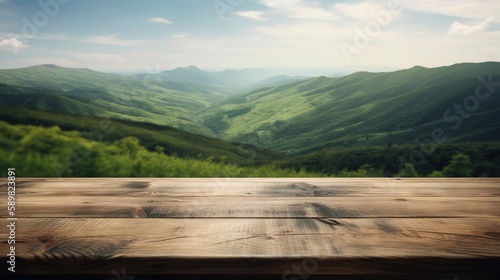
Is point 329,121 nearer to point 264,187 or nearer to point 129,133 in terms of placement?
point 129,133

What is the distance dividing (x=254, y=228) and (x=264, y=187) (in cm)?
85

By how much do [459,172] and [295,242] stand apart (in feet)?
13.2

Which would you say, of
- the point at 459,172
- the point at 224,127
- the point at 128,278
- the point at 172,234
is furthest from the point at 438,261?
the point at 224,127

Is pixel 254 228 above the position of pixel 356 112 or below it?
above

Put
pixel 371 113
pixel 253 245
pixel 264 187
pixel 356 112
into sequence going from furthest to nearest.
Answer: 1. pixel 356 112
2. pixel 371 113
3. pixel 264 187
4. pixel 253 245

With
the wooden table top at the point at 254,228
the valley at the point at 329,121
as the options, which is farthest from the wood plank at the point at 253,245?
the valley at the point at 329,121

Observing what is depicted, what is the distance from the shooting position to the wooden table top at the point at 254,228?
4.43 feet

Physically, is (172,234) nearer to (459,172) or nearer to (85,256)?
(85,256)

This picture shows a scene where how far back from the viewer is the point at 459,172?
178 inches

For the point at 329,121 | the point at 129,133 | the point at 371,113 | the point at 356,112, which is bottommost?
the point at 329,121

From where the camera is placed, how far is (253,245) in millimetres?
1445

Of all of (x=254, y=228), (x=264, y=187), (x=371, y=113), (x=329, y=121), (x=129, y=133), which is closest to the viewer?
(x=254, y=228)

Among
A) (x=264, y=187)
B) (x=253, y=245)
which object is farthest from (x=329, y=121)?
(x=253, y=245)

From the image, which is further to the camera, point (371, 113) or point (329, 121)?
point (371, 113)
